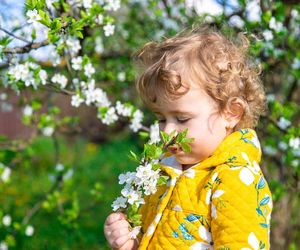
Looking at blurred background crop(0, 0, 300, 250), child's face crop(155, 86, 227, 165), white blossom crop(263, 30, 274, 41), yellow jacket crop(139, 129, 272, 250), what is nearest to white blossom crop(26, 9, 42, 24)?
blurred background crop(0, 0, 300, 250)

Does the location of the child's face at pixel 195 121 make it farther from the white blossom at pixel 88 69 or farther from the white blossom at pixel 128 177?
the white blossom at pixel 88 69

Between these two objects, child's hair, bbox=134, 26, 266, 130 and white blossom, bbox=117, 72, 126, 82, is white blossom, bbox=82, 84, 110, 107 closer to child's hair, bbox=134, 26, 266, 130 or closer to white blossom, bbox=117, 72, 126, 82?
child's hair, bbox=134, 26, 266, 130

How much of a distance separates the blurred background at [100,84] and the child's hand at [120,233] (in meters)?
0.77

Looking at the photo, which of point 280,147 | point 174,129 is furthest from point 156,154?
point 280,147

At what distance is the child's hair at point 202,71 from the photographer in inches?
79.4

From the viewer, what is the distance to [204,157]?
2043 mm

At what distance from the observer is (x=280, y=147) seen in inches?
144

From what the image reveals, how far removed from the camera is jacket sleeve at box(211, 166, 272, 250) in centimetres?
181

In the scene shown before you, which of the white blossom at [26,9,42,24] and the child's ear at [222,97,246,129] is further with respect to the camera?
the white blossom at [26,9,42,24]

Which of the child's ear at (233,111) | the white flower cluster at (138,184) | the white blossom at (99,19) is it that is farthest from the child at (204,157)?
the white blossom at (99,19)

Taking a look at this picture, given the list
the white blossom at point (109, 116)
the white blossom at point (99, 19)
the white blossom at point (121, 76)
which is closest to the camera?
the white blossom at point (99, 19)

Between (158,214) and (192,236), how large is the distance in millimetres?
148

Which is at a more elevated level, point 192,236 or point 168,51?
point 168,51

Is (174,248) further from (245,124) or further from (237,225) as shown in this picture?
(245,124)
